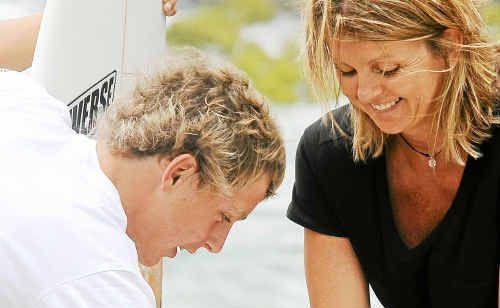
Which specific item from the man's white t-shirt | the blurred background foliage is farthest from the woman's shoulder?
the blurred background foliage

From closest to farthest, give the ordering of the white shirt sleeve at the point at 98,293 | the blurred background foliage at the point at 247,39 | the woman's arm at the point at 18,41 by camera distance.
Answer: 1. the white shirt sleeve at the point at 98,293
2. the woman's arm at the point at 18,41
3. the blurred background foliage at the point at 247,39

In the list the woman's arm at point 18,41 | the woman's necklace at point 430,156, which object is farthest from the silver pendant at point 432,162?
the woman's arm at point 18,41

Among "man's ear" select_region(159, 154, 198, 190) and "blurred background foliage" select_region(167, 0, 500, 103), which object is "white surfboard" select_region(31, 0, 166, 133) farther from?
"blurred background foliage" select_region(167, 0, 500, 103)

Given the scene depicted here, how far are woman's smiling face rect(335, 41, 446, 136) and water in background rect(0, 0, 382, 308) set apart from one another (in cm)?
219

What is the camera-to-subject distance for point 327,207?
1.63 meters

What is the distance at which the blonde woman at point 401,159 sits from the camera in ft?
4.43

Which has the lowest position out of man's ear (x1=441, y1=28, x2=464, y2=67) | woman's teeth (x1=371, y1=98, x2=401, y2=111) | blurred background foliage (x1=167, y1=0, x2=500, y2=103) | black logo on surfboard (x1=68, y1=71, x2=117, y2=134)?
blurred background foliage (x1=167, y1=0, x2=500, y2=103)

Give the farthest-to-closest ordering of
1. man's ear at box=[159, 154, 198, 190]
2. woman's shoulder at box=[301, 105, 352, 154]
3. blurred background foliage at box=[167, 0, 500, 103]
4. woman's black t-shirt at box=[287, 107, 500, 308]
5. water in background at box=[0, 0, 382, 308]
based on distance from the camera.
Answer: blurred background foliage at box=[167, 0, 500, 103] < water in background at box=[0, 0, 382, 308] < woman's shoulder at box=[301, 105, 352, 154] < woman's black t-shirt at box=[287, 107, 500, 308] < man's ear at box=[159, 154, 198, 190]

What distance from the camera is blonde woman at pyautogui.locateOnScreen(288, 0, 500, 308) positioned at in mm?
1352

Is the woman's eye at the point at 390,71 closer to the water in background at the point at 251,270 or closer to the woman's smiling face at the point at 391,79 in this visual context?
the woman's smiling face at the point at 391,79

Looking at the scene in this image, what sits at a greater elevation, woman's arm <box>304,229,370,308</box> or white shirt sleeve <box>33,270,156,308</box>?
white shirt sleeve <box>33,270,156,308</box>

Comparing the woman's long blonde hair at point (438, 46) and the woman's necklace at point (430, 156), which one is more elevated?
the woman's long blonde hair at point (438, 46)

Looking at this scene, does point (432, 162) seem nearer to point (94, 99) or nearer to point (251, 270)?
point (94, 99)

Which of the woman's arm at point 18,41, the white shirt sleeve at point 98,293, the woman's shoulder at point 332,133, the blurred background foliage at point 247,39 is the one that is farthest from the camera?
the blurred background foliage at point 247,39
